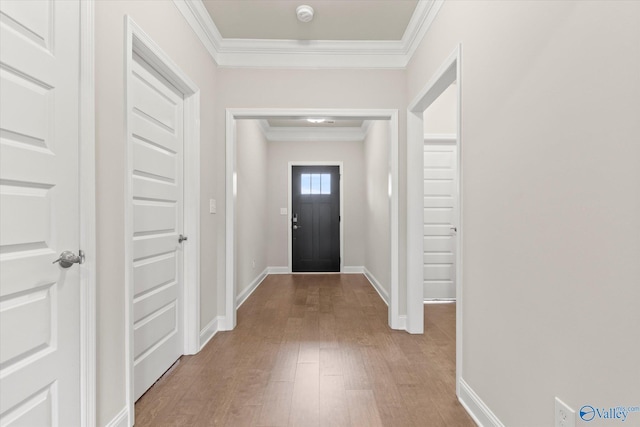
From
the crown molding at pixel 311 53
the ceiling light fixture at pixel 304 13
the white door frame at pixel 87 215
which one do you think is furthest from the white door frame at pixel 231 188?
the white door frame at pixel 87 215

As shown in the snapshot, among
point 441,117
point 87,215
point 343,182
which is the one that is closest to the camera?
point 87,215

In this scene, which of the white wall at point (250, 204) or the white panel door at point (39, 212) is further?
the white wall at point (250, 204)

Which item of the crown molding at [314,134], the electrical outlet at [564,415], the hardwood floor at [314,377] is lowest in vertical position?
the hardwood floor at [314,377]

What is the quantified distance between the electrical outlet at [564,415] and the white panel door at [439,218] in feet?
9.93

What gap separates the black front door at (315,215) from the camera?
20.5 feet

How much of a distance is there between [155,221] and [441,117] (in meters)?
3.43

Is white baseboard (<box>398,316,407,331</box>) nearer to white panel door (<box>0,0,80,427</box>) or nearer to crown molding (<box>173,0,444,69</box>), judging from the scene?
crown molding (<box>173,0,444,69</box>)

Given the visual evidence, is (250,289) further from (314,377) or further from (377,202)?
(314,377)

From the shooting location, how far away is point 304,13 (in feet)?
8.59

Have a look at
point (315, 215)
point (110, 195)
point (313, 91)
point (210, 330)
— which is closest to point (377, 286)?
point (315, 215)

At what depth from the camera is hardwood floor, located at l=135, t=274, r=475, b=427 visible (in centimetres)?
176

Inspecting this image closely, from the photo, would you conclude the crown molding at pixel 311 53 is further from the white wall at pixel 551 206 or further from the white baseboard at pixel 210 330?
the white baseboard at pixel 210 330

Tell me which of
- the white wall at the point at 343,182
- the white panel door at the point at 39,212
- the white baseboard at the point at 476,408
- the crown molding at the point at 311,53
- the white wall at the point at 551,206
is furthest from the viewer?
the white wall at the point at 343,182

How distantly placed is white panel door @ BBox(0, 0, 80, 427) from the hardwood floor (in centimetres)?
76
